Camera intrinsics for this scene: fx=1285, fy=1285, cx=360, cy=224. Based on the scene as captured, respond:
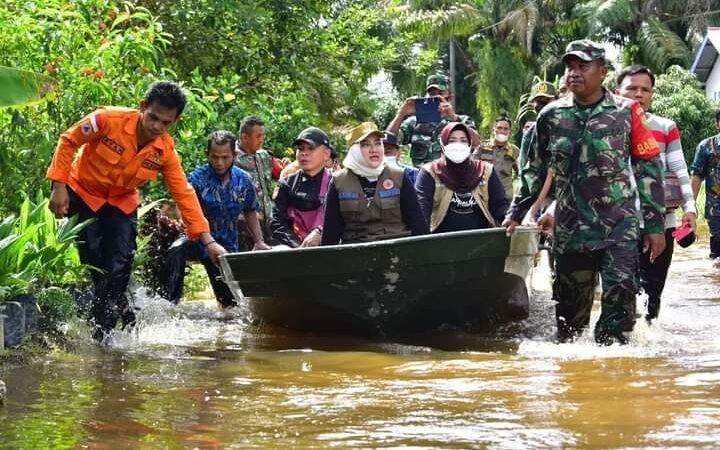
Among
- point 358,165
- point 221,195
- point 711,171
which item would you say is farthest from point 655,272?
point 711,171

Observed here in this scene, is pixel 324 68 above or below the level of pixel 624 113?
above

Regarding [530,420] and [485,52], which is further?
[485,52]

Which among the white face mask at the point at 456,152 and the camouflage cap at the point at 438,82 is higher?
the camouflage cap at the point at 438,82

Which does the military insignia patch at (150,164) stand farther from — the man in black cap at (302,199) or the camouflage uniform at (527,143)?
the camouflage uniform at (527,143)

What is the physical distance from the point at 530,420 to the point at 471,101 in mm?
50267

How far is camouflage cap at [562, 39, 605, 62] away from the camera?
275 inches

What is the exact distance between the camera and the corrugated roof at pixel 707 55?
3722cm

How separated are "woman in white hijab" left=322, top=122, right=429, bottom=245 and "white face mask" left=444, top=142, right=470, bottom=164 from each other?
0.58m

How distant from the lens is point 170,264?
9.59m

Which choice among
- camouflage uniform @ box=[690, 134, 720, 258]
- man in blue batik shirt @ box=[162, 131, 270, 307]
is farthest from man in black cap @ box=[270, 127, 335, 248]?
camouflage uniform @ box=[690, 134, 720, 258]

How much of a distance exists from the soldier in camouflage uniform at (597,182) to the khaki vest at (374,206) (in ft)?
4.13

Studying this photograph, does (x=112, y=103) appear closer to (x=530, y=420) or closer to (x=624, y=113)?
(x=624, y=113)

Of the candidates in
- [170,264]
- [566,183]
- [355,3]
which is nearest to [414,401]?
[566,183]

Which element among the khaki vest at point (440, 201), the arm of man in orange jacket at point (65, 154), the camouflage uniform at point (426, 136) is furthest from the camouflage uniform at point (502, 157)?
the arm of man in orange jacket at point (65, 154)
